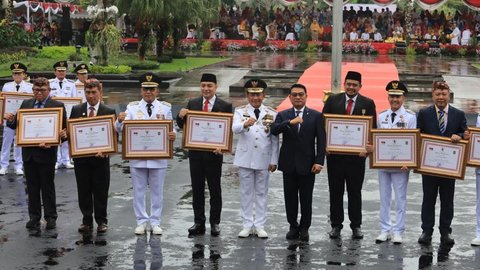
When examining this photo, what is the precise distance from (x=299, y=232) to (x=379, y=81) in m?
21.4

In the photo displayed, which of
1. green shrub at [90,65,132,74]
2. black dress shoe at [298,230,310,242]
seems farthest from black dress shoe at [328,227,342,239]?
green shrub at [90,65,132,74]

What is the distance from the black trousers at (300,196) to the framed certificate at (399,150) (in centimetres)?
80

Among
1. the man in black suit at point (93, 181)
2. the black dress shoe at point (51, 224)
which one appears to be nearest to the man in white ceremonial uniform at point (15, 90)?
the black dress shoe at point (51, 224)

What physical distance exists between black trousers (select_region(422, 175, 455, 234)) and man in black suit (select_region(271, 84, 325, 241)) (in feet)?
4.27

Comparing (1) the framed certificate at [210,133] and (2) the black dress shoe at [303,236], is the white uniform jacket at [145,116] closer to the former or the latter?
(1) the framed certificate at [210,133]

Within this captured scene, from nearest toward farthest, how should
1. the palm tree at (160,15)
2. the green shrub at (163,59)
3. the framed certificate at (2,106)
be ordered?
the framed certificate at (2,106)
the palm tree at (160,15)
the green shrub at (163,59)

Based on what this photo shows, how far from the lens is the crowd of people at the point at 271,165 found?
1078 centimetres

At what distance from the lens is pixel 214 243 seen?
10.7 metres

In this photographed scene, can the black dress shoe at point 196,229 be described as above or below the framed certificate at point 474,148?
below

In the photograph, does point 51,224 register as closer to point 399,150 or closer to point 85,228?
point 85,228

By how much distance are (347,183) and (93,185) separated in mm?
3028

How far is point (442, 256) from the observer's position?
33.5 feet

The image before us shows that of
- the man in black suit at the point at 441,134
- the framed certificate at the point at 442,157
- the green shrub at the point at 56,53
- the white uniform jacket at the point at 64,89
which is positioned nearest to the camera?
the framed certificate at the point at 442,157

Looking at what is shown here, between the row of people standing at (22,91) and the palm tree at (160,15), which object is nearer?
the row of people standing at (22,91)
